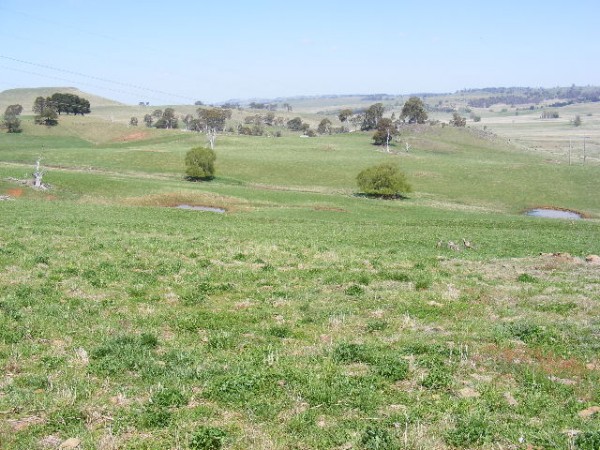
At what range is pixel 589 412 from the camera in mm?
9570

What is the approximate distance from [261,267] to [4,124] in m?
150

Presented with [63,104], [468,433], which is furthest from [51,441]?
[63,104]

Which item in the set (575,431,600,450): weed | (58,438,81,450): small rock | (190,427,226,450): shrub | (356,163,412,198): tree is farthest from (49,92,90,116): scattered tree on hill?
(575,431,600,450): weed

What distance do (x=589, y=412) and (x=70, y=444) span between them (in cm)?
872

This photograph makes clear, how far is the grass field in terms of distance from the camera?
8898 mm

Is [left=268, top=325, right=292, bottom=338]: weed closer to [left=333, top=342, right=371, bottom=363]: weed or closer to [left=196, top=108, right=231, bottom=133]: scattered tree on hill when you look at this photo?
[left=333, top=342, right=371, bottom=363]: weed

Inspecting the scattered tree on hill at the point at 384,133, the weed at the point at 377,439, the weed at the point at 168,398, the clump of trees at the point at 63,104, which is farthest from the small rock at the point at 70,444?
the clump of trees at the point at 63,104

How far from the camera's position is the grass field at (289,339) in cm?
890

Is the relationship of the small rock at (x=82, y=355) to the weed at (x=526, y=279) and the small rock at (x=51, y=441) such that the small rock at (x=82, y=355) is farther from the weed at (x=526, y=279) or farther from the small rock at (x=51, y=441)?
the weed at (x=526, y=279)

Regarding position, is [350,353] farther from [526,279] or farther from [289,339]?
[526,279]

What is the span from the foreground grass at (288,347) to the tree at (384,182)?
5071 centimetres

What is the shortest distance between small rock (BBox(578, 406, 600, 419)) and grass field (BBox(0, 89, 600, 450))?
0.07 meters

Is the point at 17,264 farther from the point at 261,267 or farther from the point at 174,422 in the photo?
the point at 174,422

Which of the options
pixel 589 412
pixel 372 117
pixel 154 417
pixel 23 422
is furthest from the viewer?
pixel 372 117
